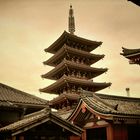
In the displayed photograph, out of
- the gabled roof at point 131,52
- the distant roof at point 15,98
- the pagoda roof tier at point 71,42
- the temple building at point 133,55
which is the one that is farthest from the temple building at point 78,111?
the gabled roof at point 131,52

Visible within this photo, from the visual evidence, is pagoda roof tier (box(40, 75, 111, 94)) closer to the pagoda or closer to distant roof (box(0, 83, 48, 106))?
the pagoda

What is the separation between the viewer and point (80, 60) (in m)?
40.3

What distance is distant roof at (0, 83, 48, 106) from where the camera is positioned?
15.3 m

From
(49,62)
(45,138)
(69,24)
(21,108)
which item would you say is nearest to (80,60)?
(49,62)

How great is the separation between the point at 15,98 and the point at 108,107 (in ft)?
21.7

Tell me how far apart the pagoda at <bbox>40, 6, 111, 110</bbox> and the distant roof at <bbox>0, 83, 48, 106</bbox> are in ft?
58.3

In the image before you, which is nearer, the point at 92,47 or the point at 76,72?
the point at 76,72

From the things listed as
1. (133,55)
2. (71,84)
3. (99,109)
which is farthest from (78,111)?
(71,84)

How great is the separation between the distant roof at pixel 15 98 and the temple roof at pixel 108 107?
3260 millimetres

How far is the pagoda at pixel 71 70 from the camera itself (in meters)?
36.2

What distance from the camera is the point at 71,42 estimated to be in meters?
39.5

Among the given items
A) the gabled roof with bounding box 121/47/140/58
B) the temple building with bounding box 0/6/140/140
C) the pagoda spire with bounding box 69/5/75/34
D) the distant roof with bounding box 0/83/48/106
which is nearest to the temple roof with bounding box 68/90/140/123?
the temple building with bounding box 0/6/140/140

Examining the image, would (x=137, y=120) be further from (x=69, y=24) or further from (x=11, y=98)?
(x=69, y=24)

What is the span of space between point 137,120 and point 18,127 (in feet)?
33.4
